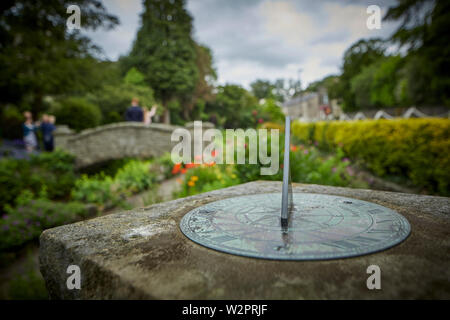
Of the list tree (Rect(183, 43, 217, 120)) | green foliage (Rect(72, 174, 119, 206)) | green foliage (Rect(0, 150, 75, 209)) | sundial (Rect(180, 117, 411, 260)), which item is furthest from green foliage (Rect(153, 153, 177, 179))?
tree (Rect(183, 43, 217, 120))

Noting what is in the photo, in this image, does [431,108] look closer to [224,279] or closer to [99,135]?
[99,135]

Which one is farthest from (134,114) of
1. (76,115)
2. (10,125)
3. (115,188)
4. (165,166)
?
(10,125)

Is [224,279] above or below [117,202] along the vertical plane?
above

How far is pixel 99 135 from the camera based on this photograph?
10305 millimetres

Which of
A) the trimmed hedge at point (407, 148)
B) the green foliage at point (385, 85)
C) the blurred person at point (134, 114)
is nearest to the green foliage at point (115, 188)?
the blurred person at point (134, 114)

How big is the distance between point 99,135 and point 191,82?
13.5 metres

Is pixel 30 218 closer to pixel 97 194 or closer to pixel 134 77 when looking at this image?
pixel 97 194

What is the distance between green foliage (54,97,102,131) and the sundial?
594 inches

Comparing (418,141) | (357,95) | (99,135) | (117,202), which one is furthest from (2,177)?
(357,95)

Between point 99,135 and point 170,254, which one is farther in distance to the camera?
point 99,135

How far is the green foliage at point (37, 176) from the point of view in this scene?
6.20 meters

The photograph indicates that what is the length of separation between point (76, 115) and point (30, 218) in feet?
36.6

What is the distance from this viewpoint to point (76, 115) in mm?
14555
